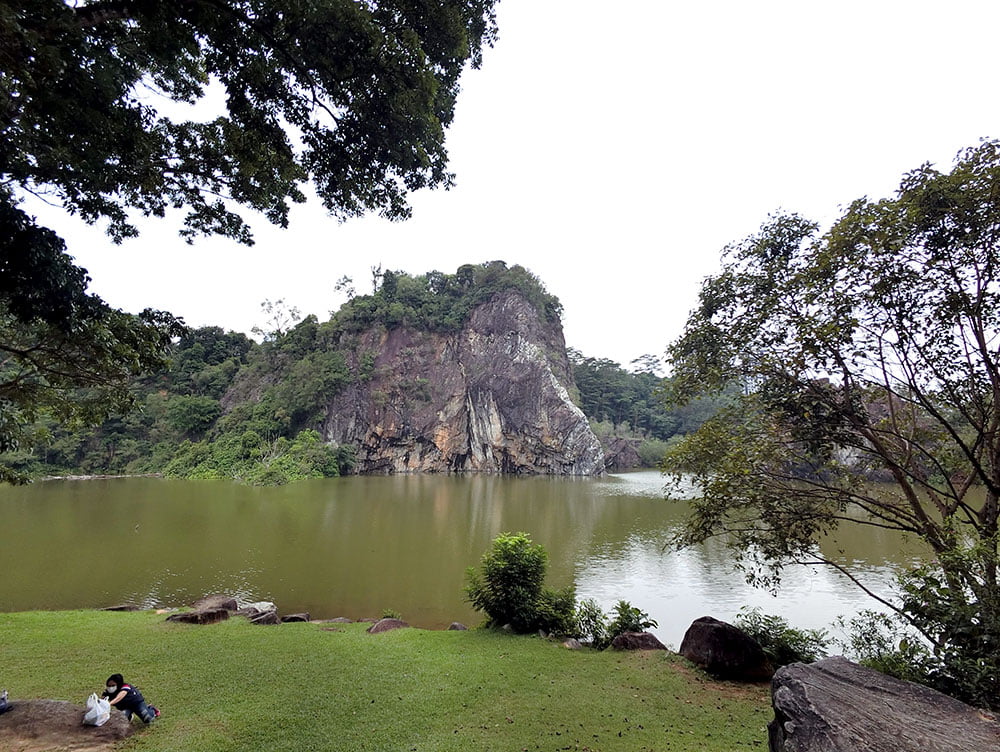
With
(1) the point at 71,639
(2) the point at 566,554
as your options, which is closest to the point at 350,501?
(2) the point at 566,554

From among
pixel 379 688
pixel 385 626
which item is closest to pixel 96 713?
pixel 379 688

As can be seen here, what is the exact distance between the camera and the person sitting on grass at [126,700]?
3953 mm

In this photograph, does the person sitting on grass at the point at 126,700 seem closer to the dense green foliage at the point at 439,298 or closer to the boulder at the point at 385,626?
the boulder at the point at 385,626

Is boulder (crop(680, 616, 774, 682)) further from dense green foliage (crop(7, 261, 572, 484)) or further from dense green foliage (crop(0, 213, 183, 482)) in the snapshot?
dense green foliage (crop(7, 261, 572, 484))

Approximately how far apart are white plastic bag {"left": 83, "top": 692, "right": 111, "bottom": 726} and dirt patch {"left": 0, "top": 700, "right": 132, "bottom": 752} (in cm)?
5

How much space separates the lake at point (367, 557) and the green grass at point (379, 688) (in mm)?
2556

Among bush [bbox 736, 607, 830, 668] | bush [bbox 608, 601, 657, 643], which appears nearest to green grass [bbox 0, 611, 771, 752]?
bush [bbox 608, 601, 657, 643]

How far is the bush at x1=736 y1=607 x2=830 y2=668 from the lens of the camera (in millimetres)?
6129

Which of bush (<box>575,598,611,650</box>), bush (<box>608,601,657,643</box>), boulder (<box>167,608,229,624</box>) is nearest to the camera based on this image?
bush (<box>575,598,611,650</box>)

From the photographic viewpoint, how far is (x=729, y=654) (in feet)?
19.0

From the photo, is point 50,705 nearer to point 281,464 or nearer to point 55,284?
point 55,284

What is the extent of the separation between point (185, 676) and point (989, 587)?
25.0 feet

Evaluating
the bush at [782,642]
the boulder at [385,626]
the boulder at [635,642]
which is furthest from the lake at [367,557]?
the boulder at [635,642]

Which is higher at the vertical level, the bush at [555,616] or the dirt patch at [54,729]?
the dirt patch at [54,729]
